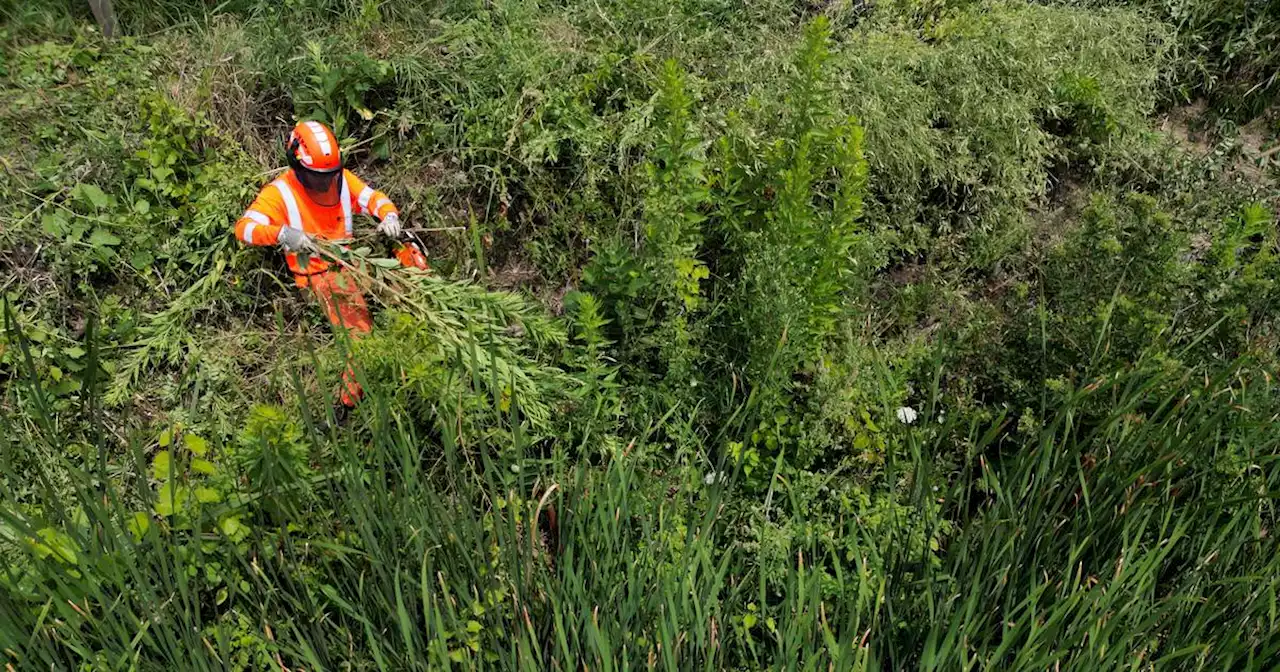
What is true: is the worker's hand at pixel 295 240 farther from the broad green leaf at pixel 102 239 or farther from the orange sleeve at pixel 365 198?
the broad green leaf at pixel 102 239

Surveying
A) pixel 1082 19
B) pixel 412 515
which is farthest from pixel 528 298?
pixel 1082 19

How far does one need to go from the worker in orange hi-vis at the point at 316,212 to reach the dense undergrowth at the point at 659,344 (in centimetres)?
14

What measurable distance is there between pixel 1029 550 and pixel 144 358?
3033 millimetres

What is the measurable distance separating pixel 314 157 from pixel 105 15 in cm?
162

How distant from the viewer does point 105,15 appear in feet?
12.1

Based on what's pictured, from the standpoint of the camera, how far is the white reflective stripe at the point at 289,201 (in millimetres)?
3068

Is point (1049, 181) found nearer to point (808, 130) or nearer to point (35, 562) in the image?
point (808, 130)

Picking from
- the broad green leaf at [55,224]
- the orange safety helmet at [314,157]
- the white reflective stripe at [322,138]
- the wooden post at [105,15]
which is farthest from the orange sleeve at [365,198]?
the wooden post at [105,15]

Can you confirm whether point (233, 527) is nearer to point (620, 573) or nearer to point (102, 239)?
point (620, 573)

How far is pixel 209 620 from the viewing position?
2.29 metres

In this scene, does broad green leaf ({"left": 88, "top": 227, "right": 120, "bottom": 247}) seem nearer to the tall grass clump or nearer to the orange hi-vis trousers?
the orange hi-vis trousers

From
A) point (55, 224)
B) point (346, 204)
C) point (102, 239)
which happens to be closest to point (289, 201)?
point (346, 204)

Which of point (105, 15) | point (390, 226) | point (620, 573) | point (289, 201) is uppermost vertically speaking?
point (105, 15)

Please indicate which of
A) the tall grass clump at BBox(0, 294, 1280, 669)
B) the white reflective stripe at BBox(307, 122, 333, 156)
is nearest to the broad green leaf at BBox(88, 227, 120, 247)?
the white reflective stripe at BBox(307, 122, 333, 156)
